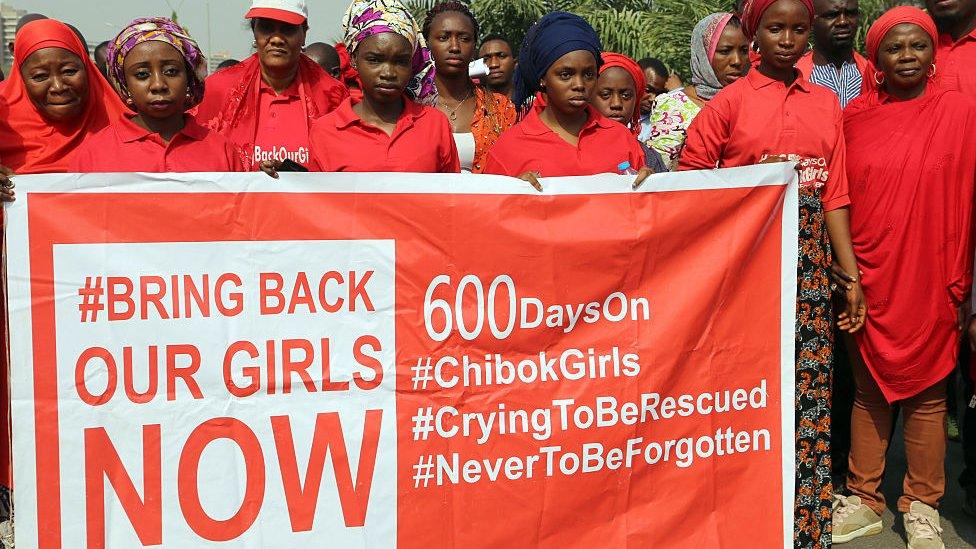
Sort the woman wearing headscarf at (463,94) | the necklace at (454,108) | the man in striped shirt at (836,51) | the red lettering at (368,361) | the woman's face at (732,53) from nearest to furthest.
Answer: the red lettering at (368,361)
the woman wearing headscarf at (463,94)
the necklace at (454,108)
the man in striped shirt at (836,51)
the woman's face at (732,53)

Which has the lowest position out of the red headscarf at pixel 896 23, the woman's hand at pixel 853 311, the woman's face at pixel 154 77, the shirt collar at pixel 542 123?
the woman's hand at pixel 853 311

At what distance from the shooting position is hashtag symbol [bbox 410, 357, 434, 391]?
346 cm

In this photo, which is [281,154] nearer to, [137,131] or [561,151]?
[137,131]

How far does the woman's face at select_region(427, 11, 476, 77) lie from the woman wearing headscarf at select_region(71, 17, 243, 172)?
1567 millimetres

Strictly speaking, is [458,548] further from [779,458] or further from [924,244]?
[924,244]

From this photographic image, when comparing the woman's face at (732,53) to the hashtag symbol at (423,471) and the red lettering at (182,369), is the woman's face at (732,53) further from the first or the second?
the red lettering at (182,369)

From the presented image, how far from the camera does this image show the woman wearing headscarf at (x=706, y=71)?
18.2 ft

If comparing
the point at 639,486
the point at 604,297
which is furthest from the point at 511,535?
the point at 604,297

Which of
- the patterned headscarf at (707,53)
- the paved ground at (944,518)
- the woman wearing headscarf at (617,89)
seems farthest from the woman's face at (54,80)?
the paved ground at (944,518)

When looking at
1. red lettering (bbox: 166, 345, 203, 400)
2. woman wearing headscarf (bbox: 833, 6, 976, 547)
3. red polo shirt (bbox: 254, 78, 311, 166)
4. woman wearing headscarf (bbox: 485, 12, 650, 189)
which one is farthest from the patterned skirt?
red lettering (bbox: 166, 345, 203, 400)

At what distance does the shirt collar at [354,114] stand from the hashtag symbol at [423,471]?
124 centimetres

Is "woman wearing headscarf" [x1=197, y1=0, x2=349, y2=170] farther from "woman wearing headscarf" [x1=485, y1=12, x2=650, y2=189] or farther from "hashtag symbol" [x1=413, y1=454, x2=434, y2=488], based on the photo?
"hashtag symbol" [x1=413, y1=454, x2=434, y2=488]

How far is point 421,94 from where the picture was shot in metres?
5.04

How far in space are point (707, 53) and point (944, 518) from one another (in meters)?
2.52
